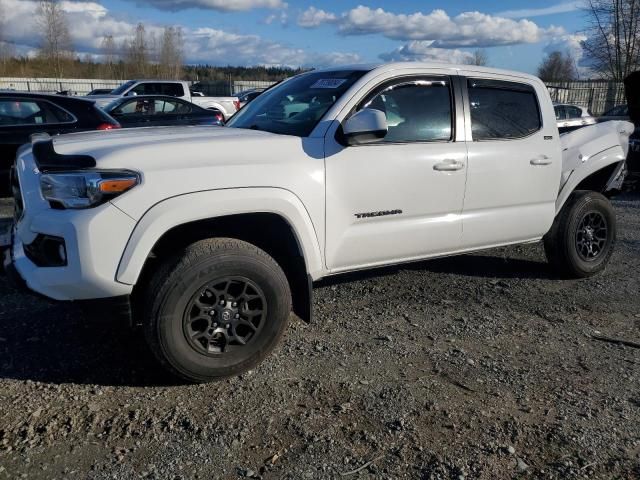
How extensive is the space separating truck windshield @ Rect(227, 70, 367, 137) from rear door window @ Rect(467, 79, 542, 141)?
0.99 metres

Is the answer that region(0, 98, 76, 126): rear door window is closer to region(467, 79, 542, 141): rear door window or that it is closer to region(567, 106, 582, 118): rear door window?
region(467, 79, 542, 141): rear door window

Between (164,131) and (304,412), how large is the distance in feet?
6.74

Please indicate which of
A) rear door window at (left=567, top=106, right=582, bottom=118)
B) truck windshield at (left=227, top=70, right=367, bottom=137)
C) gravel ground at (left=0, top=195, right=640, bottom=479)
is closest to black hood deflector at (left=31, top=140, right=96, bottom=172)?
gravel ground at (left=0, top=195, right=640, bottom=479)

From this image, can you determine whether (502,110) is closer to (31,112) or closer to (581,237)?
(581,237)

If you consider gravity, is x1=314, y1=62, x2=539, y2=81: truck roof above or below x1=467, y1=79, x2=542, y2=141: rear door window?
above

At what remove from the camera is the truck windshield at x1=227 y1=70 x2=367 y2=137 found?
155 inches

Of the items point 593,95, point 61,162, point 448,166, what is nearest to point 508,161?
point 448,166

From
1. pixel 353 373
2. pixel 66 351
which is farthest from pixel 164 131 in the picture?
pixel 353 373

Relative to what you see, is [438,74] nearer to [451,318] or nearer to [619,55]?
[451,318]

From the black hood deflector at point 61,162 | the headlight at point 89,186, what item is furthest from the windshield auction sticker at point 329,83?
the black hood deflector at point 61,162

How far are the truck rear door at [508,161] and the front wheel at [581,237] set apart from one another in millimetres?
363

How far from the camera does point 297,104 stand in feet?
13.9

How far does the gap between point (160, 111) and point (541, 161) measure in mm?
10908

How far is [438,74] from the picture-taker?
169 inches
